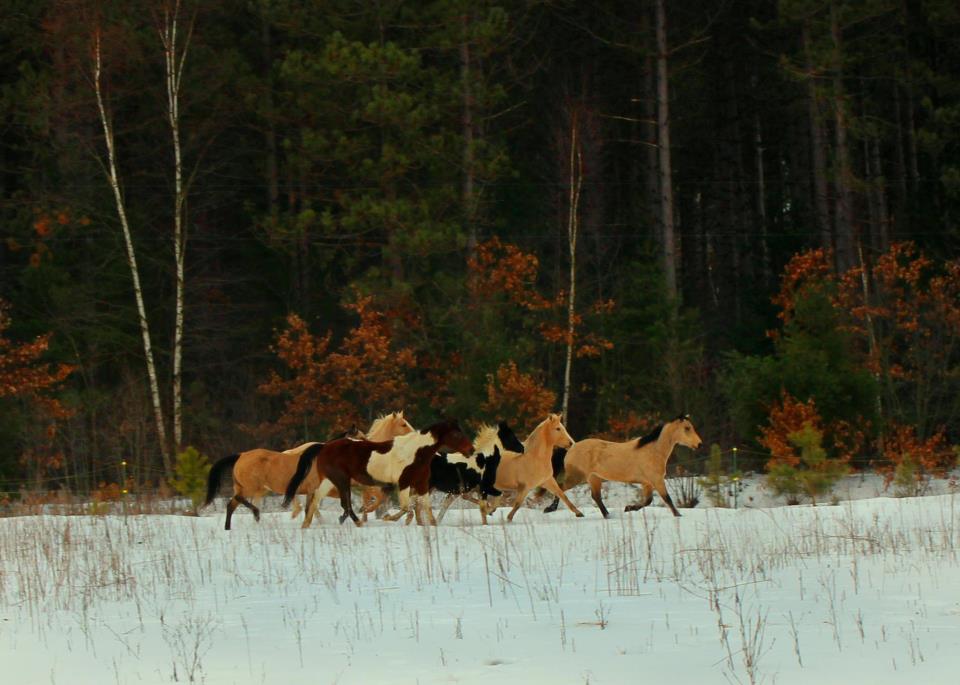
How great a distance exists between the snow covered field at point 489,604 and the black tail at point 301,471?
65 cm

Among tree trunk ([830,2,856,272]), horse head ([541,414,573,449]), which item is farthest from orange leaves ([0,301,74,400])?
tree trunk ([830,2,856,272])

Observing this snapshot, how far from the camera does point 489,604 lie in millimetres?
10109

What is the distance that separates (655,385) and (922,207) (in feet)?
30.8

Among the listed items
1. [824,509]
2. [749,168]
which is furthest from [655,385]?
[749,168]

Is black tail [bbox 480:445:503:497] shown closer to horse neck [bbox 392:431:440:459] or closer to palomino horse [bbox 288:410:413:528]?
horse neck [bbox 392:431:440:459]

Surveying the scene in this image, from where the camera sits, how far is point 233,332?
1372 inches

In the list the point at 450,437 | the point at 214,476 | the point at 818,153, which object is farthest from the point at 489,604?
the point at 818,153

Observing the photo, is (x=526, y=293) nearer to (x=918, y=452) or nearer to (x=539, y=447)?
(x=918, y=452)

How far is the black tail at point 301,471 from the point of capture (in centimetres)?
1558

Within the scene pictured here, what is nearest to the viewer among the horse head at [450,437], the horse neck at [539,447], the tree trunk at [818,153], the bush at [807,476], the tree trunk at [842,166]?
the horse head at [450,437]

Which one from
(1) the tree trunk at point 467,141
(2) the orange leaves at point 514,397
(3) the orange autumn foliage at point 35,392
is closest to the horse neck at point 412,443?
(3) the orange autumn foliage at point 35,392

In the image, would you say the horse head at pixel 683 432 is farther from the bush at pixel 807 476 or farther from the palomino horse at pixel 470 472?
the bush at pixel 807 476

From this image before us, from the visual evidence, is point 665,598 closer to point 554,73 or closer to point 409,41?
point 409,41

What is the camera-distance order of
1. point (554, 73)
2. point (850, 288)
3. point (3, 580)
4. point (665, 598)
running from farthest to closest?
1. point (554, 73)
2. point (850, 288)
3. point (3, 580)
4. point (665, 598)
